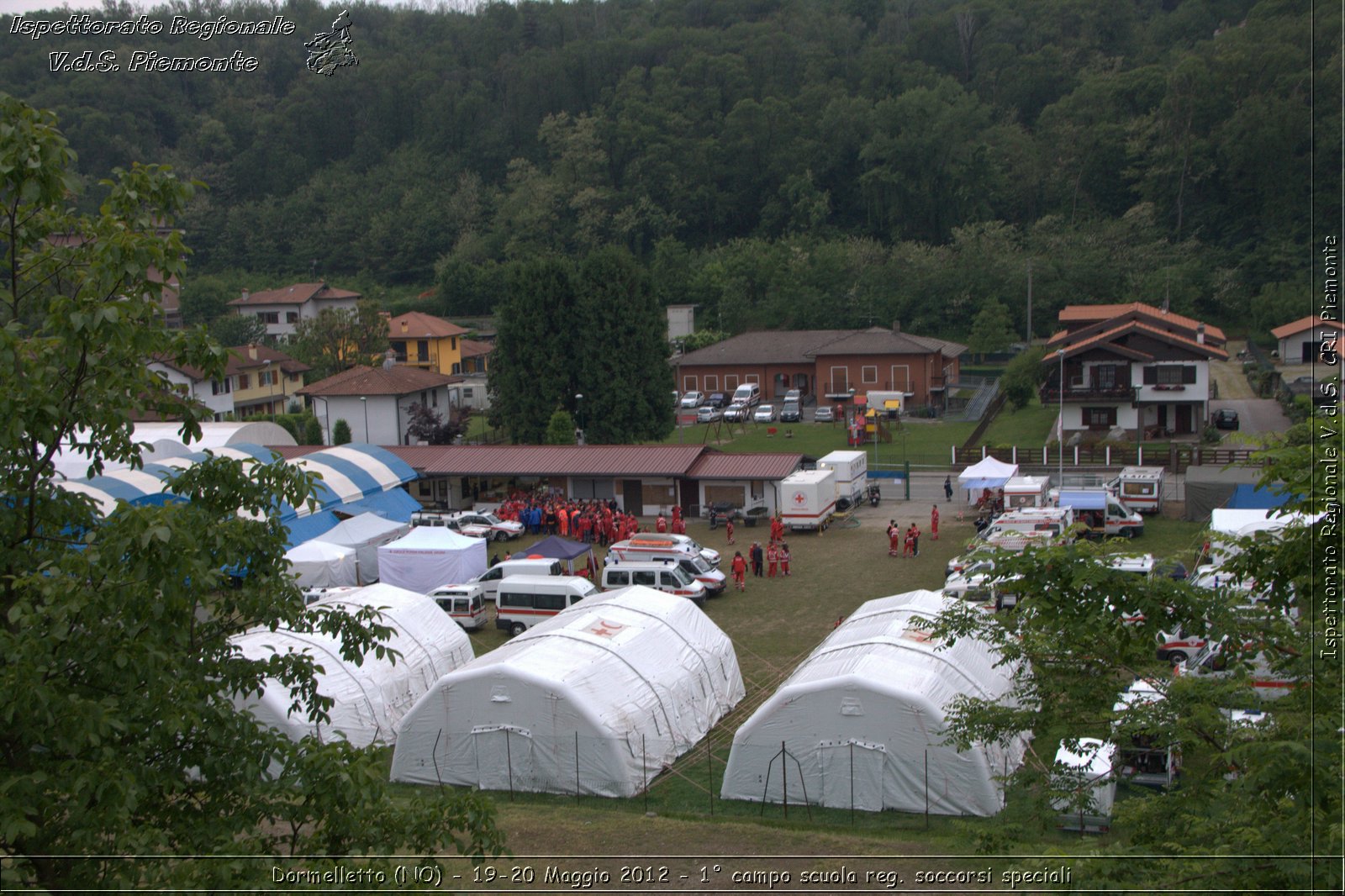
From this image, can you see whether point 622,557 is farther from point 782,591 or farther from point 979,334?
point 979,334

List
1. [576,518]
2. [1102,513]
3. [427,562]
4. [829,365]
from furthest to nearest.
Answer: [829,365] → [576,518] → [1102,513] → [427,562]

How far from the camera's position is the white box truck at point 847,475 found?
30.1 meters

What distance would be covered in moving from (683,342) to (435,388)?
2240cm

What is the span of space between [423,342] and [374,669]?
42475 mm

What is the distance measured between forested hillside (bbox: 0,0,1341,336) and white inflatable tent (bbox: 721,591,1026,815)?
48.3 meters

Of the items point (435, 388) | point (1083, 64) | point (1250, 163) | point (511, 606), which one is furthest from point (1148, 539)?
point (1083, 64)

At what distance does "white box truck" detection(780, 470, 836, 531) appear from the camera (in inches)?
1096

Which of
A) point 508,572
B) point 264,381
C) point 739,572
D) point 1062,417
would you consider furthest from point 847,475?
point 264,381

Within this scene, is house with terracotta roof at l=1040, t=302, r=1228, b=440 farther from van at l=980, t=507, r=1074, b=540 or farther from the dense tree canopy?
the dense tree canopy

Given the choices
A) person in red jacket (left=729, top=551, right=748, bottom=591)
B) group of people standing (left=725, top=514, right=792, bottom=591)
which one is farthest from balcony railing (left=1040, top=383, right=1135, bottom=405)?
person in red jacket (left=729, top=551, right=748, bottom=591)

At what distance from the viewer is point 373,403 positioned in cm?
3925

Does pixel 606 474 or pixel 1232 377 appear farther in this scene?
pixel 1232 377

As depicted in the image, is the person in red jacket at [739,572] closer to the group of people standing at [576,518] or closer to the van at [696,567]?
the van at [696,567]

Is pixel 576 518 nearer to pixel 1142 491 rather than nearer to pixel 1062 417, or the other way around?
pixel 1142 491
